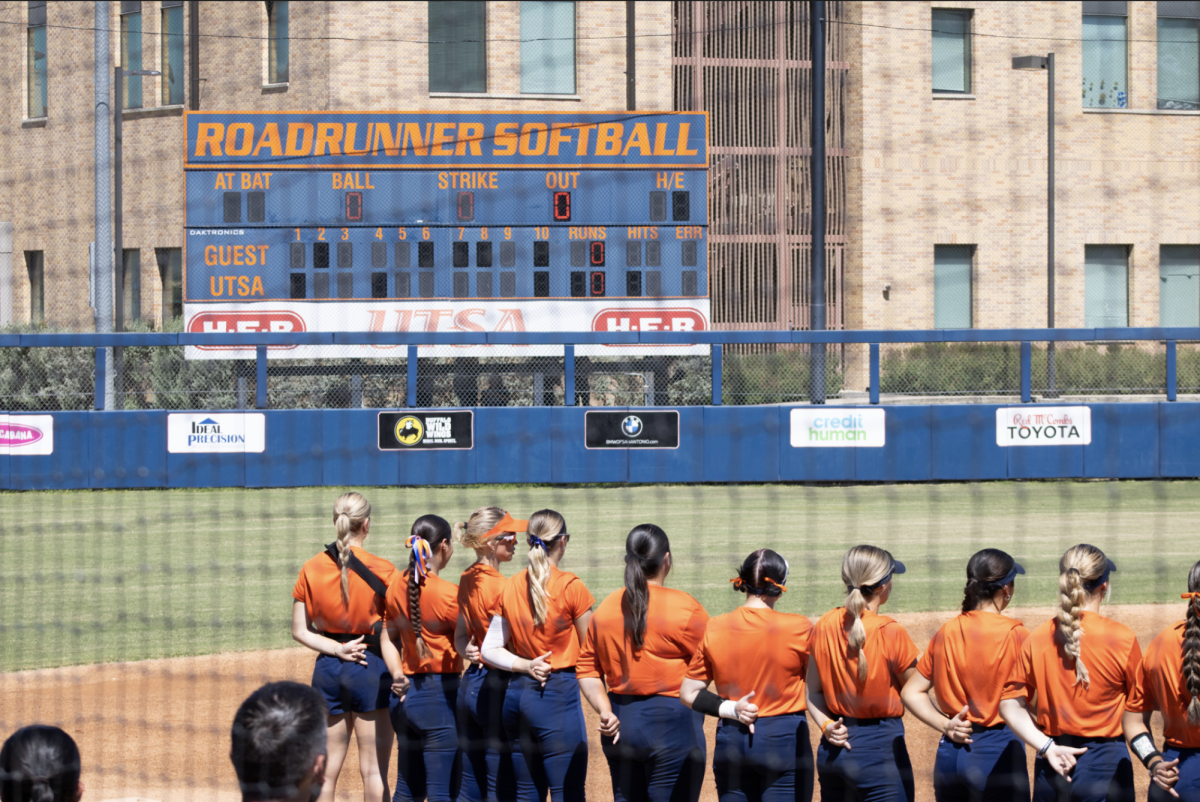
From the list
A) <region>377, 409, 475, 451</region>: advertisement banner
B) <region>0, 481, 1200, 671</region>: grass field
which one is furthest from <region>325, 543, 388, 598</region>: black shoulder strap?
<region>377, 409, 475, 451</region>: advertisement banner

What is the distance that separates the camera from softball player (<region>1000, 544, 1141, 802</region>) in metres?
3.59

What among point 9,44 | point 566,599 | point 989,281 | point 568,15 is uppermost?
point 568,15

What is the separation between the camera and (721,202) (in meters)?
24.0

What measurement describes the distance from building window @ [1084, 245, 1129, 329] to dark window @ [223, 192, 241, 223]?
1284 cm

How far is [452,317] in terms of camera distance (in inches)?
711

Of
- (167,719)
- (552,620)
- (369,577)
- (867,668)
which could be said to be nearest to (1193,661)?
(867,668)

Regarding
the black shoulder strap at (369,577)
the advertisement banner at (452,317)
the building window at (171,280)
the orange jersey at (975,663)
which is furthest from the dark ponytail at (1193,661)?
the building window at (171,280)

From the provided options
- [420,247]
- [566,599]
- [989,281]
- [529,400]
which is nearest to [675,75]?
[989,281]

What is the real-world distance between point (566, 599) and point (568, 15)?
837 inches

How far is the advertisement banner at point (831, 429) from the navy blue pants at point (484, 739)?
1137 cm

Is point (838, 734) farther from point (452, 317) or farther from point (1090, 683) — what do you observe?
point (452, 317)

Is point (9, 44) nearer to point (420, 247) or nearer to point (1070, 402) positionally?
point (420, 247)

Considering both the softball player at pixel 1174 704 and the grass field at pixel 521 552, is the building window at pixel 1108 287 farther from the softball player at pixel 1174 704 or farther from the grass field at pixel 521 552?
the softball player at pixel 1174 704

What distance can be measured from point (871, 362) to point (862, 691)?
39.4 ft
